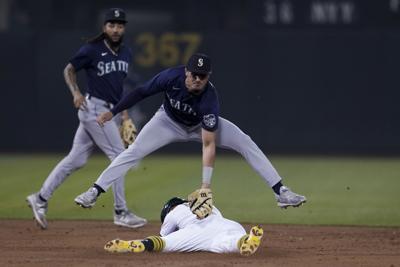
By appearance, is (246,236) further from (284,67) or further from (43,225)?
(284,67)

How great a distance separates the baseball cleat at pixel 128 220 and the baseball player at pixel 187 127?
3.45 ft

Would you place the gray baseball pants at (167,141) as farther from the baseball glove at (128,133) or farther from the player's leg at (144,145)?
the baseball glove at (128,133)

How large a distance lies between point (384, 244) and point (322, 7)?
848 centimetres

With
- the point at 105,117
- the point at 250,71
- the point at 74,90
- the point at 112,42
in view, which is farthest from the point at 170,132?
the point at 250,71

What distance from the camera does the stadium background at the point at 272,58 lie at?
16.8m

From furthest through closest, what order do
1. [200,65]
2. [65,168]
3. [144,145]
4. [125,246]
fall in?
[65,168] < [144,145] < [200,65] < [125,246]

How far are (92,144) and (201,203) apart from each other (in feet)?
7.89

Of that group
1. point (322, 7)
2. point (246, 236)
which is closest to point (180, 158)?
point (322, 7)

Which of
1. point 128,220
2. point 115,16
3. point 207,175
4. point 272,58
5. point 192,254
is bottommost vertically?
point 128,220

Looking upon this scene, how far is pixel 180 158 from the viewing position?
16.8 m

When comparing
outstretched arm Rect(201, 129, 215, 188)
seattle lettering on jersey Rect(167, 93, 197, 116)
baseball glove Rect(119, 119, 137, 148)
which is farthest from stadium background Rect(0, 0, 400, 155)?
outstretched arm Rect(201, 129, 215, 188)

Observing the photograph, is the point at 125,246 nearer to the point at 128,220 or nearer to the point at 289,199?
the point at 289,199

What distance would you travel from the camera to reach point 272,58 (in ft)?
55.7

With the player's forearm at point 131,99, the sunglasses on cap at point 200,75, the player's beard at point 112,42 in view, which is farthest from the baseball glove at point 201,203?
the player's beard at point 112,42
